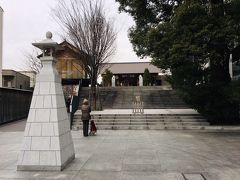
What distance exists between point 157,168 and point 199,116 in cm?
1247

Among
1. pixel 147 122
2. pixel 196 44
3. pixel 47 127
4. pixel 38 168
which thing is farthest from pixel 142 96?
pixel 38 168

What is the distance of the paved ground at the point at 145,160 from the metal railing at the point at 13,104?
752 cm

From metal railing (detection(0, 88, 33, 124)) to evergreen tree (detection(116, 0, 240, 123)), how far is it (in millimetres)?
8519

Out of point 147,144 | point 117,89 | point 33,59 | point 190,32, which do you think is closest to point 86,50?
point 117,89

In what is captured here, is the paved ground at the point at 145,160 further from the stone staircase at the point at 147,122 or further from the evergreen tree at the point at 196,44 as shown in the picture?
the stone staircase at the point at 147,122

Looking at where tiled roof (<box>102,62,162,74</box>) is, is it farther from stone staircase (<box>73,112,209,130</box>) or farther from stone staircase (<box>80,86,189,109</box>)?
stone staircase (<box>73,112,209,130</box>)

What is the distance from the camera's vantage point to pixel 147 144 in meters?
12.6

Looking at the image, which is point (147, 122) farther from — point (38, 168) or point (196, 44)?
point (38, 168)

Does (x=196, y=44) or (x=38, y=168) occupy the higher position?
(x=196, y=44)

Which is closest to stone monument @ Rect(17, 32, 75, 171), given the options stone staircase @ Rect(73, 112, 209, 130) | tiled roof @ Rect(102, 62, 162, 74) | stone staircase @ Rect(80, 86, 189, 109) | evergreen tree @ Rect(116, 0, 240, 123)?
evergreen tree @ Rect(116, 0, 240, 123)

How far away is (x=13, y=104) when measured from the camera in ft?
76.3

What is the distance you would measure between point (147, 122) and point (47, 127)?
11557 mm

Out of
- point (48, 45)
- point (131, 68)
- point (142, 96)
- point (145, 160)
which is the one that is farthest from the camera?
point (131, 68)

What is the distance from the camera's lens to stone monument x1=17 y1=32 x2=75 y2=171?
8227 millimetres
